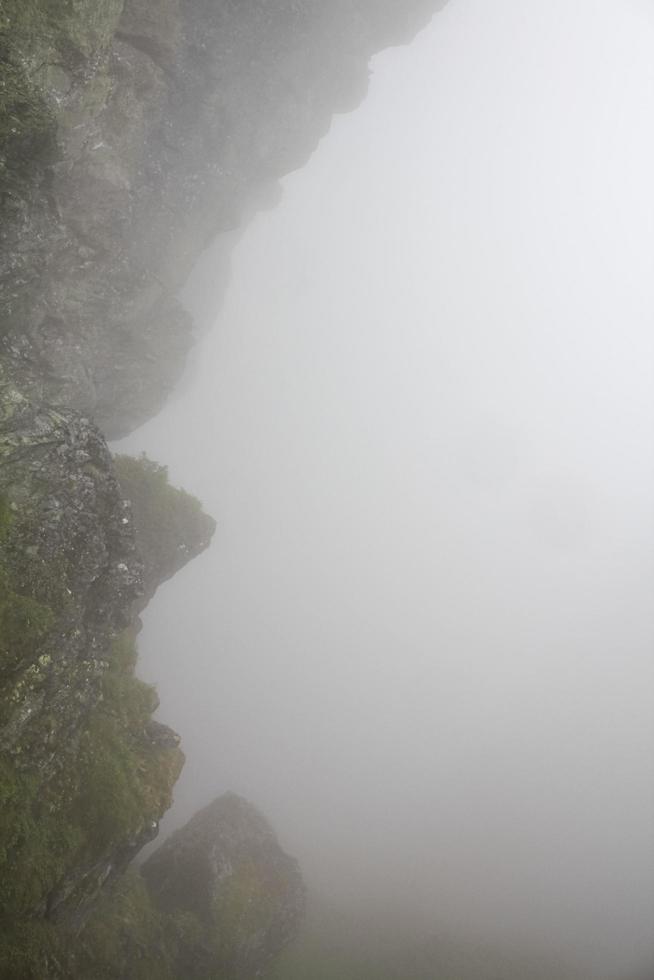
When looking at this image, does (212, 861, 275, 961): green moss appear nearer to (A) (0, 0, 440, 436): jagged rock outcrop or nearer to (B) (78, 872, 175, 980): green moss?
(B) (78, 872, 175, 980): green moss

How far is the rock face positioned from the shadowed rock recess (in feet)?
0.36

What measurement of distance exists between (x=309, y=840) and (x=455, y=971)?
107 feet

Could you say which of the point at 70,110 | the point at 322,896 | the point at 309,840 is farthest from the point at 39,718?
the point at 309,840

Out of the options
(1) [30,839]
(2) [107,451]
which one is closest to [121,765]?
(1) [30,839]

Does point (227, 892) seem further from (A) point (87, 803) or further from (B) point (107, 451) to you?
(B) point (107, 451)

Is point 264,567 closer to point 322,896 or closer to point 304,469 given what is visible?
point 304,469

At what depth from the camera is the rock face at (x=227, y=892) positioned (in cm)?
1973

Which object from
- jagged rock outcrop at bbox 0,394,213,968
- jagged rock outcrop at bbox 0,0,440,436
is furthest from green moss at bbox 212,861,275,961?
jagged rock outcrop at bbox 0,0,440,436

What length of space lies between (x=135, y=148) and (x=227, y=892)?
39.5 metres

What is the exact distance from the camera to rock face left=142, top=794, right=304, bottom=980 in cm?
1973

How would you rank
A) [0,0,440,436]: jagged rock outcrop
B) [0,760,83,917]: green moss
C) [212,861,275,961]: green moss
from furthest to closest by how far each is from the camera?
[212,861,275,961]: green moss
[0,0,440,436]: jagged rock outcrop
[0,760,83,917]: green moss

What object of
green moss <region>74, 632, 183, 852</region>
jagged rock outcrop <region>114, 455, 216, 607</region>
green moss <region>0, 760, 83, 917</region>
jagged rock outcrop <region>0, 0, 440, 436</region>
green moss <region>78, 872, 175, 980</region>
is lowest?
green moss <region>78, 872, 175, 980</region>

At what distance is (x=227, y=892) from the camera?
21.4 meters

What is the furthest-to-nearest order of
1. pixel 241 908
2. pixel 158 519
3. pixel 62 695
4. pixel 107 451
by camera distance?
pixel 158 519
pixel 241 908
pixel 107 451
pixel 62 695
